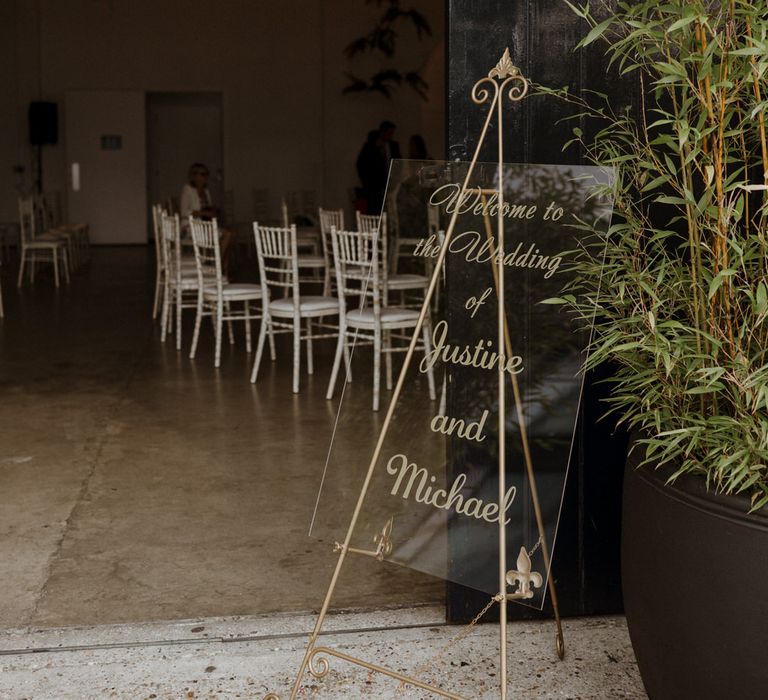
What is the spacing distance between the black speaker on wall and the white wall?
0.35 metres

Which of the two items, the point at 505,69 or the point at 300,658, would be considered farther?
the point at 300,658

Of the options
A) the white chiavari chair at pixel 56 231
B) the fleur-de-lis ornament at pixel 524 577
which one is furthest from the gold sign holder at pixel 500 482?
the white chiavari chair at pixel 56 231

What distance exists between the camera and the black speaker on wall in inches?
610

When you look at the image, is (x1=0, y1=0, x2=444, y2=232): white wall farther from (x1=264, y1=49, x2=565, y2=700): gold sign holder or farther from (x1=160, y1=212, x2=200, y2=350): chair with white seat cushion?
(x1=264, y1=49, x2=565, y2=700): gold sign holder

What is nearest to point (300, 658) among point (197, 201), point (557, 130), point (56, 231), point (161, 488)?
point (557, 130)

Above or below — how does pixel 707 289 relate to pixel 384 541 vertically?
above

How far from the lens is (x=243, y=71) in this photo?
16.0m

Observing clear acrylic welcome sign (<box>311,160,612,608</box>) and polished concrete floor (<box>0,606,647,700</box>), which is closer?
clear acrylic welcome sign (<box>311,160,612,608</box>)

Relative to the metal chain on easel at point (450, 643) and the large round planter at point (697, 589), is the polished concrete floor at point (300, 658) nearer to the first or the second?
the metal chain on easel at point (450, 643)

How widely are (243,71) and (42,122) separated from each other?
3.18 metres

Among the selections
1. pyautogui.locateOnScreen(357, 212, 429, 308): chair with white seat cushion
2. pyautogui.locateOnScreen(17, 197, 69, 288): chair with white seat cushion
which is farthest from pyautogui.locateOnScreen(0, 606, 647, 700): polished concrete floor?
pyautogui.locateOnScreen(17, 197, 69, 288): chair with white seat cushion

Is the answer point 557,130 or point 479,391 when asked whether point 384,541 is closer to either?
point 479,391

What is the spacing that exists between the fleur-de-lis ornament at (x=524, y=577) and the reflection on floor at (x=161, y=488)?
429mm

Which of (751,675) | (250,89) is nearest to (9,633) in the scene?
(751,675)
